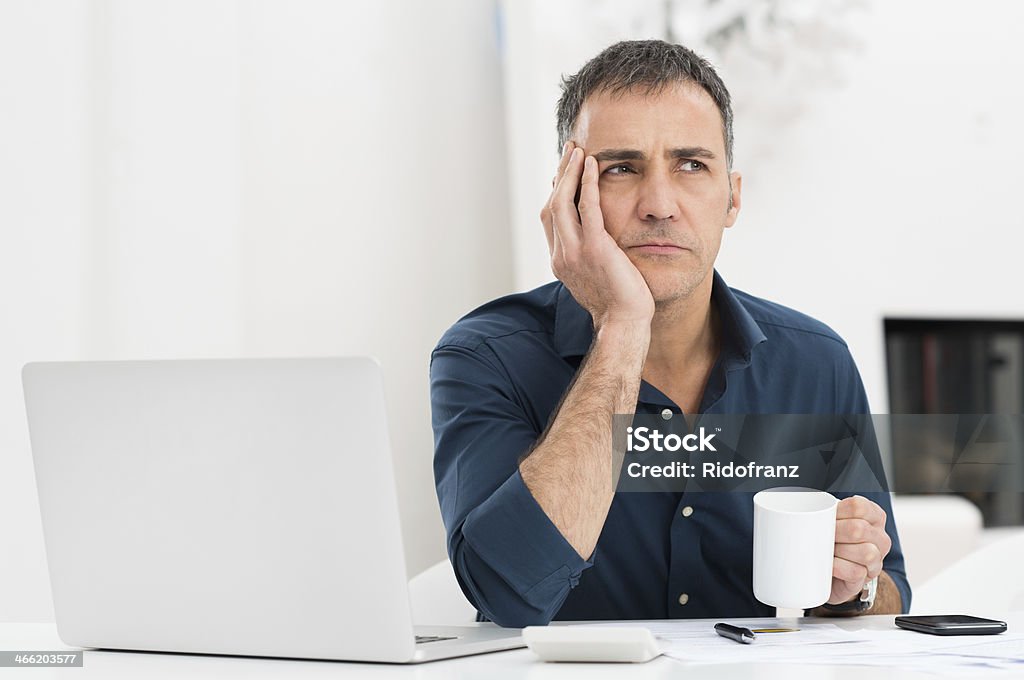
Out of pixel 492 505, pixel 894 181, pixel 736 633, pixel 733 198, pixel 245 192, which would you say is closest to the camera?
pixel 736 633

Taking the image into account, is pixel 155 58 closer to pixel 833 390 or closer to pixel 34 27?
pixel 34 27

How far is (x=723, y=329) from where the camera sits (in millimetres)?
1361

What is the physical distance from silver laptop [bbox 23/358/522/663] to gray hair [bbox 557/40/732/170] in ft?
2.36

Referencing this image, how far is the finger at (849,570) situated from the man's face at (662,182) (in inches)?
16.3

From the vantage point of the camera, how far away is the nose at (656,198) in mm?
1269

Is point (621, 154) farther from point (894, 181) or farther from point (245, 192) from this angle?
point (894, 181)

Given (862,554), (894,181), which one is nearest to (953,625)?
(862,554)

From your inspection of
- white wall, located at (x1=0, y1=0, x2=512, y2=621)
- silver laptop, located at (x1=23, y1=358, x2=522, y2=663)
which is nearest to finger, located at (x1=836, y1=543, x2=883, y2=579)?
silver laptop, located at (x1=23, y1=358, x2=522, y2=663)

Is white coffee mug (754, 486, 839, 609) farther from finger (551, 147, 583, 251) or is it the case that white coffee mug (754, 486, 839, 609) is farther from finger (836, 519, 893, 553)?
finger (551, 147, 583, 251)

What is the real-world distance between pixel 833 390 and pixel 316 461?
2.73 feet

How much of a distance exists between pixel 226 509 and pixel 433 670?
0.62 feet

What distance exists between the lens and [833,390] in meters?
1.37

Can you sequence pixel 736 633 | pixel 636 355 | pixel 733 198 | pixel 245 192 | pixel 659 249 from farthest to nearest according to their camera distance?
pixel 245 192 < pixel 733 198 < pixel 659 249 < pixel 636 355 < pixel 736 633

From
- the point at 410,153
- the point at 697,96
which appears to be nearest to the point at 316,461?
the point at 697,96
